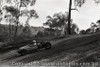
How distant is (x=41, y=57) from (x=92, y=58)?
676 cm

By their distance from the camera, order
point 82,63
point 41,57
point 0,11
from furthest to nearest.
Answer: point 0,11, point 41,57, point 82,63

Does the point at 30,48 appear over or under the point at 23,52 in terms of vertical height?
over

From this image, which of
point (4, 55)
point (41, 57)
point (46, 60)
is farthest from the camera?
point (4, 55)

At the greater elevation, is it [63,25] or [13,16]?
[13,16]

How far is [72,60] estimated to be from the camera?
24000 mm

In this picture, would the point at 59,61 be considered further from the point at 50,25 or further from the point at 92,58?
the point at 50,25

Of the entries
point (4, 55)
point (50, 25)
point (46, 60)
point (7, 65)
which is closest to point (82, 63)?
point (46, 60)

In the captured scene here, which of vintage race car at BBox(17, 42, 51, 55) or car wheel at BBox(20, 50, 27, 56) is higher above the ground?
vintage race car at BBox(17, 42, 51, 55)

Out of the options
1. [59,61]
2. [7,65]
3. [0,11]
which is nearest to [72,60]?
[59,61]

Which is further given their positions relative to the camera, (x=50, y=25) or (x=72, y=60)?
(x=50, y=25)

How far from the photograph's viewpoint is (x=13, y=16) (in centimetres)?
6009

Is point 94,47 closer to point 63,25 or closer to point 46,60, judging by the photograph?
point 46,60

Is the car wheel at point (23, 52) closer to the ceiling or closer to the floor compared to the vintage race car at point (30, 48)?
closer to the floor

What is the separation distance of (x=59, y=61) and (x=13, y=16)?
124ft
